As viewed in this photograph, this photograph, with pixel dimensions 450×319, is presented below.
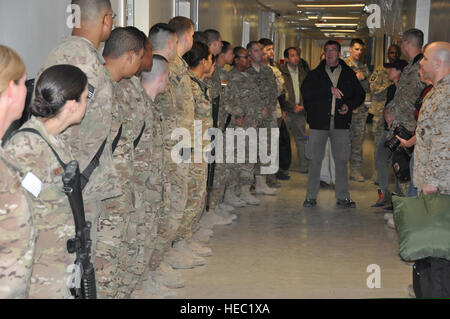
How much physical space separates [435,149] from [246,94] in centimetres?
295

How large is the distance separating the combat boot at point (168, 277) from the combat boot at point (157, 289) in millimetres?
103

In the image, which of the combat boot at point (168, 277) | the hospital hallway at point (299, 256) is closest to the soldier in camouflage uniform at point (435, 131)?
the hospital hallway at point (299, 256)

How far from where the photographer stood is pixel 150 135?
3123mm

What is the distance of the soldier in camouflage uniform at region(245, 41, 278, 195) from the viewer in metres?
6.49

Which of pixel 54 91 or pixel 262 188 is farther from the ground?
pixel 54 91

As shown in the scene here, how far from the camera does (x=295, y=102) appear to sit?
26.2 ft

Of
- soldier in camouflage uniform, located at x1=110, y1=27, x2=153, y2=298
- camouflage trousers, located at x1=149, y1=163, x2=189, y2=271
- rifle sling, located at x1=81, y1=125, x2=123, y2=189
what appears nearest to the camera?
rifle sling, located at x1=81, y1=125, x2=123, y2=189

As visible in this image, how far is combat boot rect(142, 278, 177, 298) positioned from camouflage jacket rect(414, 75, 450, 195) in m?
1.69

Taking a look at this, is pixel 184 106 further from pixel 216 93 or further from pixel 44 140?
pixel 44 140

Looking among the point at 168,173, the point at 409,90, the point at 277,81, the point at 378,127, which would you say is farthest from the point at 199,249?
the point at 277,81

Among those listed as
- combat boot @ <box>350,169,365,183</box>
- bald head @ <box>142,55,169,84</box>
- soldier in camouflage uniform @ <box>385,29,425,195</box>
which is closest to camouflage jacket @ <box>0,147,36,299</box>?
bald head @ <box>142,55,169,84</box>

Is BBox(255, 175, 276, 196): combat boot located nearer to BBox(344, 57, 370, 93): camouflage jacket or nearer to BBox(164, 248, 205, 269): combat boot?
BBox(344, 57, 370, 93): camouflage jacket
